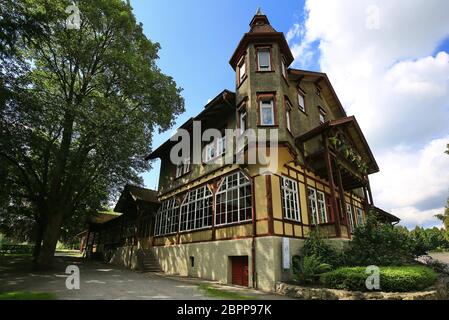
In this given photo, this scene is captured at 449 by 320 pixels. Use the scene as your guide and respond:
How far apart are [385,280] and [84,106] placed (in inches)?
728

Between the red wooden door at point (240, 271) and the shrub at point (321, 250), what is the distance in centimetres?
292

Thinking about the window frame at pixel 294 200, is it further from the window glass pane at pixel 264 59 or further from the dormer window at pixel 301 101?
the window glass pane at pixel 264 59

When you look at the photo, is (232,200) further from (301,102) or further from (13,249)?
(13,249)

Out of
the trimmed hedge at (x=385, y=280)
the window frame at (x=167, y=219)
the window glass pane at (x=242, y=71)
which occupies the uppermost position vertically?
the window glass pane at (x=242, y=71)

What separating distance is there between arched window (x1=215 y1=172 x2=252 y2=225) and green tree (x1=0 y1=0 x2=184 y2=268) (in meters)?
7.76

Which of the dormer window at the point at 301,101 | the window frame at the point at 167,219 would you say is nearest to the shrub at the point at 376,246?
the dormer window at the point at 301,101

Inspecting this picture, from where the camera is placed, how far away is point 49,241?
18109 millimetres

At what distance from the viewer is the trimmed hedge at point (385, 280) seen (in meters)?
9.37

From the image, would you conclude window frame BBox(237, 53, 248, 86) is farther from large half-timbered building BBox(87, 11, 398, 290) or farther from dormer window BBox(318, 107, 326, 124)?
dormer window BBox(318, 107, 326, 124)

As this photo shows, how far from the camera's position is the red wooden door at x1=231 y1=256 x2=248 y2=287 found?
13.5 meters

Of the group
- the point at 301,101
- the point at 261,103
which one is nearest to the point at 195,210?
the point at 261,103

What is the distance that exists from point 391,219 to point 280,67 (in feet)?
73.3

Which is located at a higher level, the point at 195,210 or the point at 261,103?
the point at 261,103

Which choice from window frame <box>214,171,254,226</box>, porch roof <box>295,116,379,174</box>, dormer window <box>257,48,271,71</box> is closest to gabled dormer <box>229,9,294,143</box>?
dormer window <box>257,48,271,71</box>
